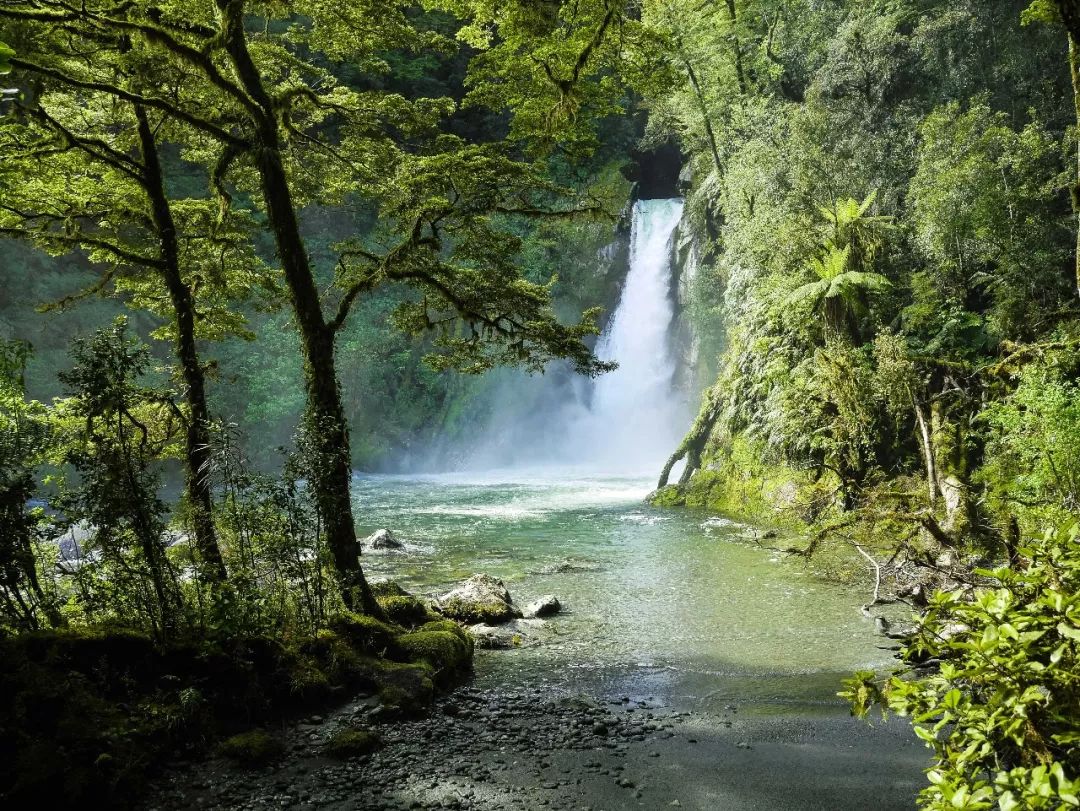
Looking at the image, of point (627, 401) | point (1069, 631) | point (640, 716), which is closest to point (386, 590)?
point (640, 716)

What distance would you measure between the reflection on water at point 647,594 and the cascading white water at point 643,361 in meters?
7.89

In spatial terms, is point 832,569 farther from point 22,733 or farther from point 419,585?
point 22,733

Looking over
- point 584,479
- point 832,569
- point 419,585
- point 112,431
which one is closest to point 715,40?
point 584,479

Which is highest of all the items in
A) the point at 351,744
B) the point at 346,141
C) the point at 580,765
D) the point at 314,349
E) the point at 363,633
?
the point at 346,141

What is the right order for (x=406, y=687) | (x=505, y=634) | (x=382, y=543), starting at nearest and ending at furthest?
(x=406, y=687)
(x=505, y=634)
(x=382, y=543)

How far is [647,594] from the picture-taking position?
10.6 meters

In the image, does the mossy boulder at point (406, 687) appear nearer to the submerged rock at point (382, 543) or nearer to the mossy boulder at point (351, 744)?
the mossy boulder at point (351, 744)

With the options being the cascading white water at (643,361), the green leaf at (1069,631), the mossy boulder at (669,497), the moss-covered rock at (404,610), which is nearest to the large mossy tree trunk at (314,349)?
the moss-covered rock at (404,610)

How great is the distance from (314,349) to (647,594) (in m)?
6.08

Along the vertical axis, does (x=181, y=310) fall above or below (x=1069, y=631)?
above

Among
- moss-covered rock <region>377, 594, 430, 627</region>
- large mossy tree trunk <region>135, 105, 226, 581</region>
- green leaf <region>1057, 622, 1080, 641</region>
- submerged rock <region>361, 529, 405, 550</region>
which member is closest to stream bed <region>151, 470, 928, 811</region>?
moss-covered rock <region>377, 594, 430, 627</region>

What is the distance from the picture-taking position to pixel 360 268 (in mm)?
9109

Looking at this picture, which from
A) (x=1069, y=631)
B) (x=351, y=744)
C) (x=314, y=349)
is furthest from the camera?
(x=314, y=349)

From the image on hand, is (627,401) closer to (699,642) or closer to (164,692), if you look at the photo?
(699,642)
